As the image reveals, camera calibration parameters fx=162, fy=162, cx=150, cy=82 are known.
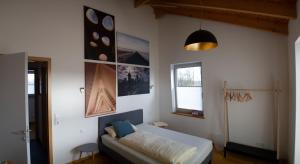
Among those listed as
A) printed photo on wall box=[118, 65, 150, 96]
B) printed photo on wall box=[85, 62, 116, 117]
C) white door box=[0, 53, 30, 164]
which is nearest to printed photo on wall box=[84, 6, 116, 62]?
printed photo on wall box=[85, 62, 116, 117]

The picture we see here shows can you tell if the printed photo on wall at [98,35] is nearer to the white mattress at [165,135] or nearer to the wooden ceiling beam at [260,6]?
the white mattress at [165,135]

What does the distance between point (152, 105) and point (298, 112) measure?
10.9ft

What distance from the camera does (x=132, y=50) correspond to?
432 centimetres

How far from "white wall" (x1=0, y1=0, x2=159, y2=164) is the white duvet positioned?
1.02 m

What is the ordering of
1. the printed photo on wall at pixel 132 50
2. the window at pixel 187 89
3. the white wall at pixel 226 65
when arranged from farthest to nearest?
the window at pixel 187 89 < the printed photo on wall at pixel 132 50 < the white wall at pixel 226 65

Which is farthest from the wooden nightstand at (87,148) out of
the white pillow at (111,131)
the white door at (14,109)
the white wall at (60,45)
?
the white door at (14,109)

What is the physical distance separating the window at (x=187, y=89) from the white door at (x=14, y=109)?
11.9ft

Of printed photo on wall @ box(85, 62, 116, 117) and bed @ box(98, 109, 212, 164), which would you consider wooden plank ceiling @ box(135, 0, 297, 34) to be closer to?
printed photo on wall @ box(85, 62, 116, 117)

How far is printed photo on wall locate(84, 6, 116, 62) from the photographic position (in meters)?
3.41

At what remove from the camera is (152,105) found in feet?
16.3

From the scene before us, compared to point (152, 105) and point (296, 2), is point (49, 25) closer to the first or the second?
point (152, 105)

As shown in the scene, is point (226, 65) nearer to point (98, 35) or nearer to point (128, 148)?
point (128, 148)

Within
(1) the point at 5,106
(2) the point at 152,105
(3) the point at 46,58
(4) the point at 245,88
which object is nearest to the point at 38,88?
(3) the point at 46,58

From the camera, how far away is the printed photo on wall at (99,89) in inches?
134
